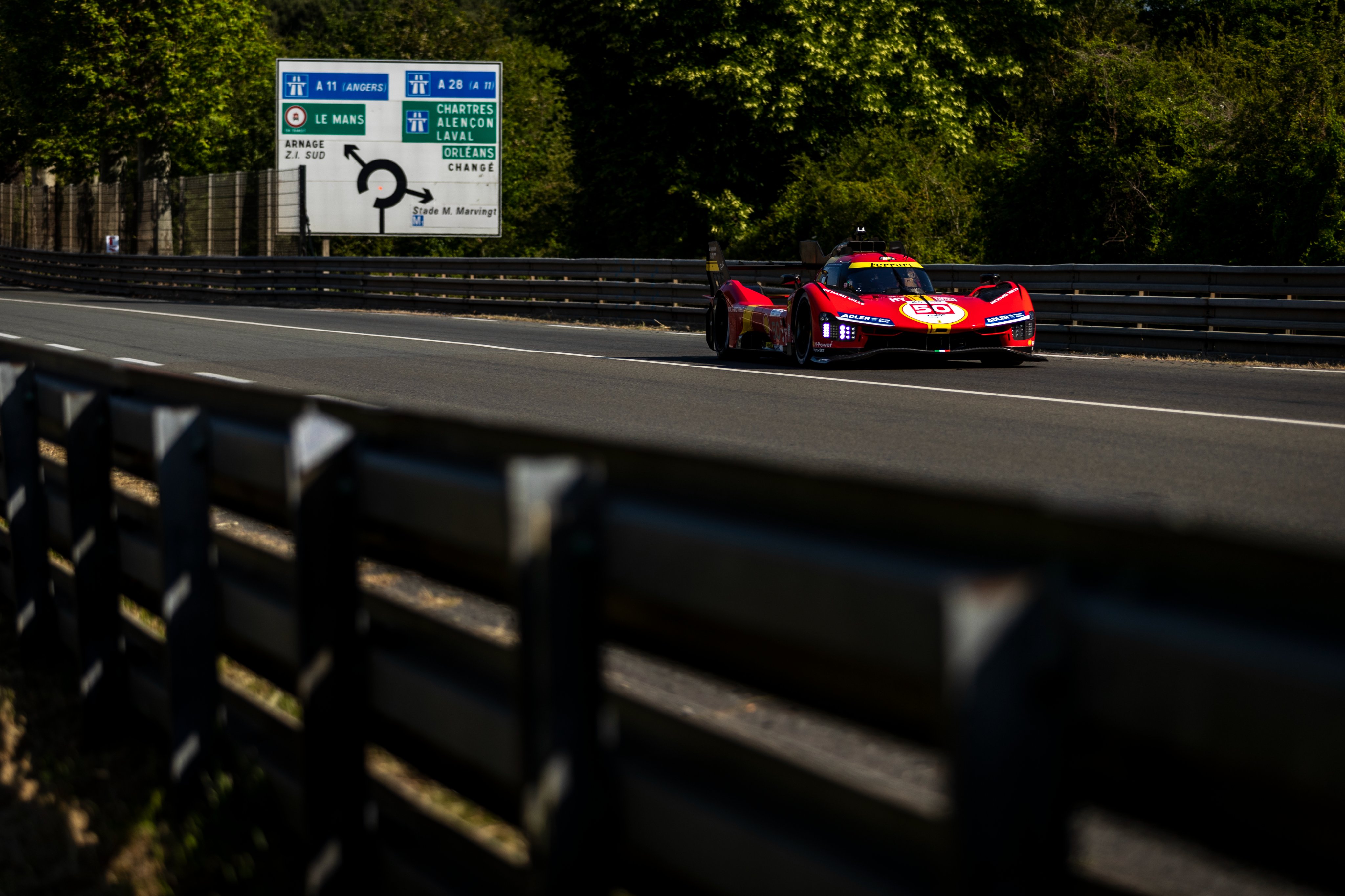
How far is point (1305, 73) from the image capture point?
23328mm

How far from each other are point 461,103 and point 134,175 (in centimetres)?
3616

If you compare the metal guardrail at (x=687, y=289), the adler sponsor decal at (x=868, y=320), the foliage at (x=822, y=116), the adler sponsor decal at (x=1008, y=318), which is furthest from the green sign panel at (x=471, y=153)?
the adler sponsor decal at (x=1008, y=318)

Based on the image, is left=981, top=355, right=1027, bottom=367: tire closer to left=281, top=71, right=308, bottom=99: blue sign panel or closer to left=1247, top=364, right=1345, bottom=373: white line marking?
left=1247, top=364, right=1345, bottom=373: white line marking

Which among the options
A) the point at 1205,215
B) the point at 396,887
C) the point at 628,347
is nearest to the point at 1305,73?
the point at 1205,215

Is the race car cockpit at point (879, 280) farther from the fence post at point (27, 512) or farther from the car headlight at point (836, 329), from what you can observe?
the fence post at point (27, 512)

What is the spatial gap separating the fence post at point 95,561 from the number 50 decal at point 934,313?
11061 millimetres

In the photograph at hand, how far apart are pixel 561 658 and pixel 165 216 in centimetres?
4896

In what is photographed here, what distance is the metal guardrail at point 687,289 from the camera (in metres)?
15.7

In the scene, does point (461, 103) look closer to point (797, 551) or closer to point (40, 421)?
point (40, 421)

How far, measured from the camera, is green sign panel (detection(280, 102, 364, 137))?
3425 cm

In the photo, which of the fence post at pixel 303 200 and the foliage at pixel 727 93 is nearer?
the fence post at pixel 303 200

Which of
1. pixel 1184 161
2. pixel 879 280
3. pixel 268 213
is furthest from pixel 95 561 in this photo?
pixel 268 213

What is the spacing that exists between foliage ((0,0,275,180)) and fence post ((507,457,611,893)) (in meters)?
55.8

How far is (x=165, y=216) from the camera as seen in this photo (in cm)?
4747
